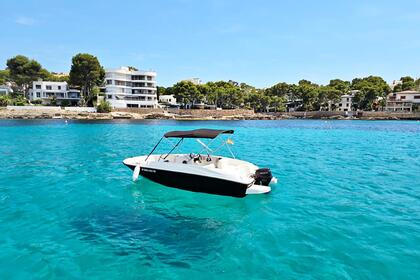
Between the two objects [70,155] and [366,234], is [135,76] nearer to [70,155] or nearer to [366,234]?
[70,155]

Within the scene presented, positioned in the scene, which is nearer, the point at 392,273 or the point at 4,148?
the point at 392,273

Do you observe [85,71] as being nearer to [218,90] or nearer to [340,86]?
[218,90]

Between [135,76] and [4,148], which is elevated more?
[135,76]

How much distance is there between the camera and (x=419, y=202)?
1328cm

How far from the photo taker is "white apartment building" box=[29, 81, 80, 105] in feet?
341

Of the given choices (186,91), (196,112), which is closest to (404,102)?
(196,112)

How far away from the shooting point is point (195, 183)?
13.8 m

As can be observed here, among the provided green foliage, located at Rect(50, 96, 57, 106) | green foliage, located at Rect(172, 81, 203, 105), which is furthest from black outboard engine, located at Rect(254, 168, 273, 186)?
green foliage, located at Rect(50, 96, 57, 106)

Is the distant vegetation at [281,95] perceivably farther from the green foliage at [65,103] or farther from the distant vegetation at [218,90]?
the green foliage at [65,103]

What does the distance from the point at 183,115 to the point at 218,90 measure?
21.5 meters

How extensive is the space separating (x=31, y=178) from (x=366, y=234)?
17.8 meters

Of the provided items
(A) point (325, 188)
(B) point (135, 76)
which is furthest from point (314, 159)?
(B) point (135, 76)

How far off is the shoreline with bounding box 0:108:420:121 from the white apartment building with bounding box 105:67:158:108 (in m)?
7.14

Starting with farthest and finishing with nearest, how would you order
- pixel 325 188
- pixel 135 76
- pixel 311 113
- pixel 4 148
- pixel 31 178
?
pixel 311 113, pixel 135 76, pixel 4 148, pixel 31 178, pixel 325 188
